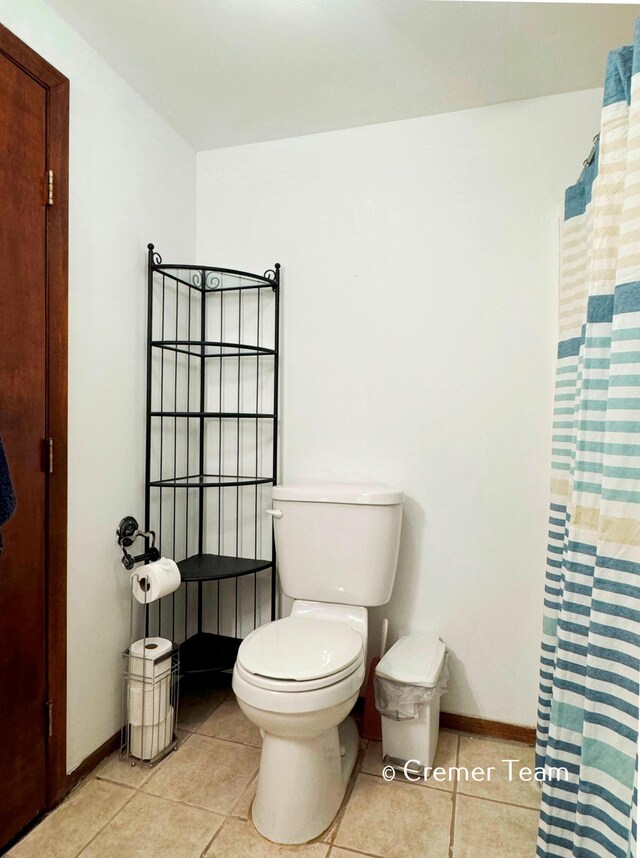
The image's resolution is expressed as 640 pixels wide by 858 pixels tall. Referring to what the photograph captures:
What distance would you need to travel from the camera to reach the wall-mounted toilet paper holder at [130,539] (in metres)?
1.78

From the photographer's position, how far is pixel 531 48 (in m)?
1.61

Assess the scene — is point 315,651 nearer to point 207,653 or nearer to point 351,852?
point 351,852

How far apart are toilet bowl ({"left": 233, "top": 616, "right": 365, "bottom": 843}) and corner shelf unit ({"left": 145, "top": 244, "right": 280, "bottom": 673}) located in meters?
0.58

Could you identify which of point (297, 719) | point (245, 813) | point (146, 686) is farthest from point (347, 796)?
point (146, 686)

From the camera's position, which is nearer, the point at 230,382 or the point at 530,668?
the point at 530,668

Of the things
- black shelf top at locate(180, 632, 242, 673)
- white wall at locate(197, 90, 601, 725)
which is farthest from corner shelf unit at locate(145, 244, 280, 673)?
white wall at locate(197, 90, 601, 725)

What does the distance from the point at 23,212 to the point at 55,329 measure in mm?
312

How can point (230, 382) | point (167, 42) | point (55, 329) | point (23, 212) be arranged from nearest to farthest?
point (23, 212) → point (55, 329) → point (167, 42) → point (230, 382)

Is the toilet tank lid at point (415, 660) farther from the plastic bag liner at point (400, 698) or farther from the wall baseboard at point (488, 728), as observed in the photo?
the wall baseboard at point (488, 728)

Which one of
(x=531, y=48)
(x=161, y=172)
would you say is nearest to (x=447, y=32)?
(x=531, y=48)

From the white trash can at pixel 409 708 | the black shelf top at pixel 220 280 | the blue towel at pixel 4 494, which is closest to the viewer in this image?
the blue towel at pixel 4 494

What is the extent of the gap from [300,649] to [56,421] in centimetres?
97

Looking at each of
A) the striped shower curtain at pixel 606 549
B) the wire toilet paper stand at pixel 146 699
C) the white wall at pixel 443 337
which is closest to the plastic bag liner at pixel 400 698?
the white wall at pixel 443 337

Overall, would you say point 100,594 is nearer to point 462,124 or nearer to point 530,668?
point 530,668
